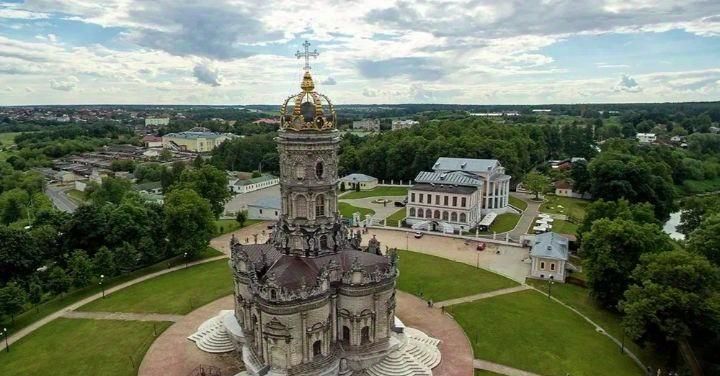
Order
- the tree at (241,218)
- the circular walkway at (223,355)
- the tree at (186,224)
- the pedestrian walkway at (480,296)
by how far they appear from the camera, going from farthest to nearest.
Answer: the tree at (241,218) < the tree at (186,224) < the pedestrian walkway at (480,296) < the circular walkway at (223,355)

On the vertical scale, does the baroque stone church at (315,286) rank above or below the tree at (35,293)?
above

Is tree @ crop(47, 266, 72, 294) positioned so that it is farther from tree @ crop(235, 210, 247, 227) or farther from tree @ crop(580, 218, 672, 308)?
tree @ crop(580, 218, 672, 308)

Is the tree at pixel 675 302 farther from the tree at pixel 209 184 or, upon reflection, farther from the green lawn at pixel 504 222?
the tree at pixel 209 184

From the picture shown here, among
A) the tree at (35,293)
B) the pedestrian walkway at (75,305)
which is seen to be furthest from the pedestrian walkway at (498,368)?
the tree at (35,293)

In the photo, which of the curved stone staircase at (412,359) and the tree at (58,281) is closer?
the curved stone staircase at (412,359)

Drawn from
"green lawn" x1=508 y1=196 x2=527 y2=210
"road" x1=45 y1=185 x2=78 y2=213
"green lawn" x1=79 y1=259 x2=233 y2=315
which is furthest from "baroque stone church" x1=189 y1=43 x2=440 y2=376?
"road" x1=45 y1=185 x2=78 y2=213

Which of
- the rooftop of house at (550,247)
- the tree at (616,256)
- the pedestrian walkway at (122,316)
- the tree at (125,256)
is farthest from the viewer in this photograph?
the rooftop of house at (550,247)

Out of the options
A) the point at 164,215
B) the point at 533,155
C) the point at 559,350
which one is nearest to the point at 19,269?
the point at 164,215

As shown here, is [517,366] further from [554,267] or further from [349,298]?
[554,267]
